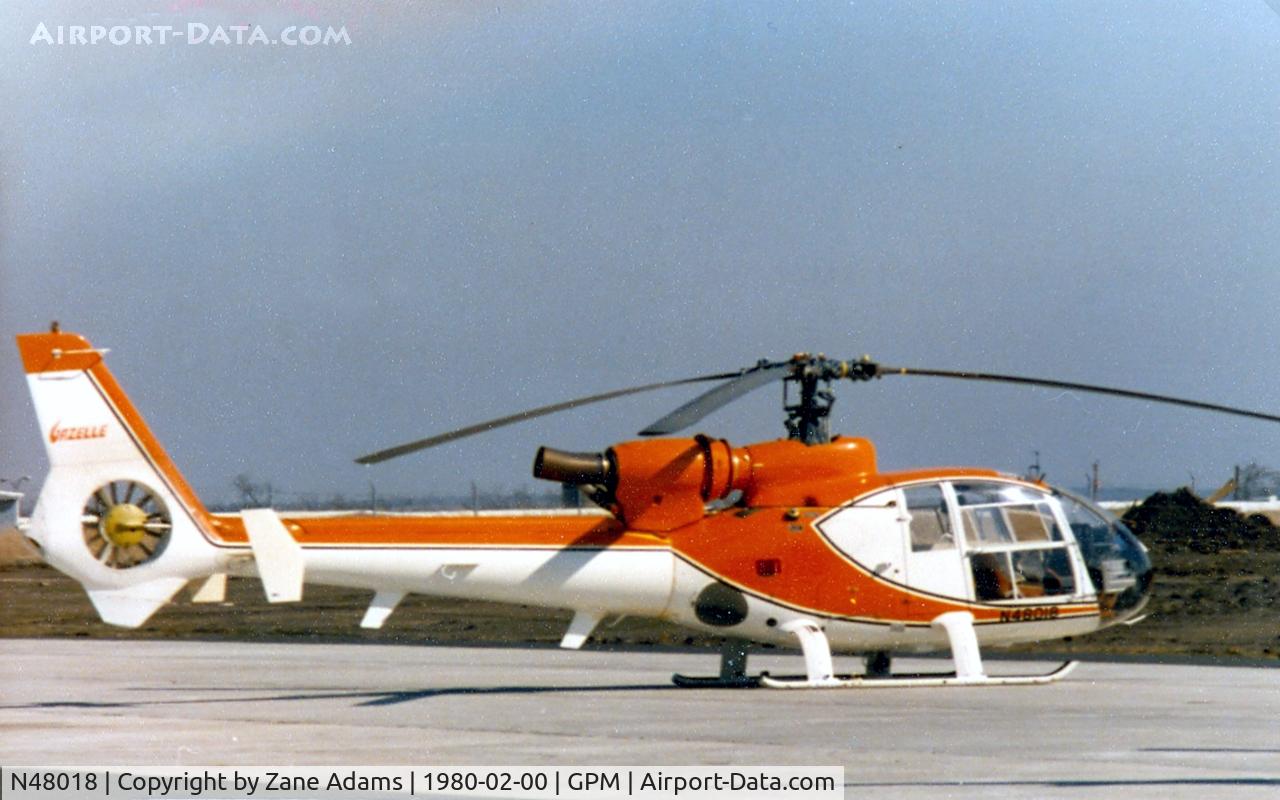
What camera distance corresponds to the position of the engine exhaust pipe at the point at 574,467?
17.1 m

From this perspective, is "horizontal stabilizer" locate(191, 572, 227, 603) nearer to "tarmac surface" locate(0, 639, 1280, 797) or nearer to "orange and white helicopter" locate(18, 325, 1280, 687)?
"orange and white helicopter" locate(18, 325, 1280, 687)

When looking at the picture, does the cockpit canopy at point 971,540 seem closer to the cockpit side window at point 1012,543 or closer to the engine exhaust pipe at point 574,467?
the cockpit side window at point 1012,543

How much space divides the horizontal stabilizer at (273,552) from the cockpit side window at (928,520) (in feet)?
21.4

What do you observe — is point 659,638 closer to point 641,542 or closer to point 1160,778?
point 641,542

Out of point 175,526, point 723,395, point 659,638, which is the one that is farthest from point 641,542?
point 659,638

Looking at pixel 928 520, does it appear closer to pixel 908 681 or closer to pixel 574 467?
pixel 908 681

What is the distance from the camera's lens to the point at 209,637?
27.7 meters

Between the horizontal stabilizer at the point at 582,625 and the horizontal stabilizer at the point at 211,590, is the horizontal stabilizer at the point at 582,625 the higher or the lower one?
the lower one

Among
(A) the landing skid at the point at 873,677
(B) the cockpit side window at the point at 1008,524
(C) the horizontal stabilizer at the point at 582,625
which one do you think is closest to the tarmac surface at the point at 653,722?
(A) the landing skid at the point at 873,677

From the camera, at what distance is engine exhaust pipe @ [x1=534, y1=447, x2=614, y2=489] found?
17094 millimetres

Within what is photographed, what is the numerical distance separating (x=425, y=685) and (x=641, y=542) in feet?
10.8

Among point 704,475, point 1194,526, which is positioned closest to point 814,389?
point 704,475

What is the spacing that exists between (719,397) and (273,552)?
453 centimetres

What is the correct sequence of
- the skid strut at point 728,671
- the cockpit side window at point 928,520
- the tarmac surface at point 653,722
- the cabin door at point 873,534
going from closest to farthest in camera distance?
the tarmac surface at point 653,722 < the cabin door at point 873,534 < the cockpit side window at point 928,520 < the skid strut at point 728,671
